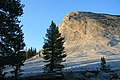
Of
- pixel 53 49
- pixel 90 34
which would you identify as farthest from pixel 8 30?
pixel 90 34

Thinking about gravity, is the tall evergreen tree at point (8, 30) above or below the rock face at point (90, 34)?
below

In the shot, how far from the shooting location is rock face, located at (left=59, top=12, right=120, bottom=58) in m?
109

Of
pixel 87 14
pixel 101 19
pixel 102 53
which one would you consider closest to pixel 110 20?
pixel 101 19

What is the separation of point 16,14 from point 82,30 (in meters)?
117

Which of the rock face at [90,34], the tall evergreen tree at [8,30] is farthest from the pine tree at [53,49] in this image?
the rock face at [90,34]

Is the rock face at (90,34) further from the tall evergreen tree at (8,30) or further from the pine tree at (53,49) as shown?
the tall evergreen tree at (8,30)

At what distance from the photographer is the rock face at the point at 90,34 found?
356 ft

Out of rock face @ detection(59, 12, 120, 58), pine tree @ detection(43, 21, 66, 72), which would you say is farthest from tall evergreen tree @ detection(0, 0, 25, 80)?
rock face @ detection(59, 12, 120, 58)

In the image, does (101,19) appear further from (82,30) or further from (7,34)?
(7,34)

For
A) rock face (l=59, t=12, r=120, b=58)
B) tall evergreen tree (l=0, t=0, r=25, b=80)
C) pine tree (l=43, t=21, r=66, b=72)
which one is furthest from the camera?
rock face (l=59, t=12, r=120, b=58)

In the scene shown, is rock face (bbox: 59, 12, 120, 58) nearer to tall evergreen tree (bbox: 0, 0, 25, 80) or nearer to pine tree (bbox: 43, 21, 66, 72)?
pine tree (bbox: 43, 21, 66, 72)

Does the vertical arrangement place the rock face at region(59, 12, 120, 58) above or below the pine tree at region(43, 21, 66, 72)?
above

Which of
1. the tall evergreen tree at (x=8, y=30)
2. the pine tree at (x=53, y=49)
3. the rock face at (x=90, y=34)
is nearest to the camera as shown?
the tall evergreen tree at (x=8, y=30)

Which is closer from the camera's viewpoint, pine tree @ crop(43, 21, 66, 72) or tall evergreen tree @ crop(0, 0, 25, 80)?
tall evergreen tree @ crop(0, 0, 25, 80)
